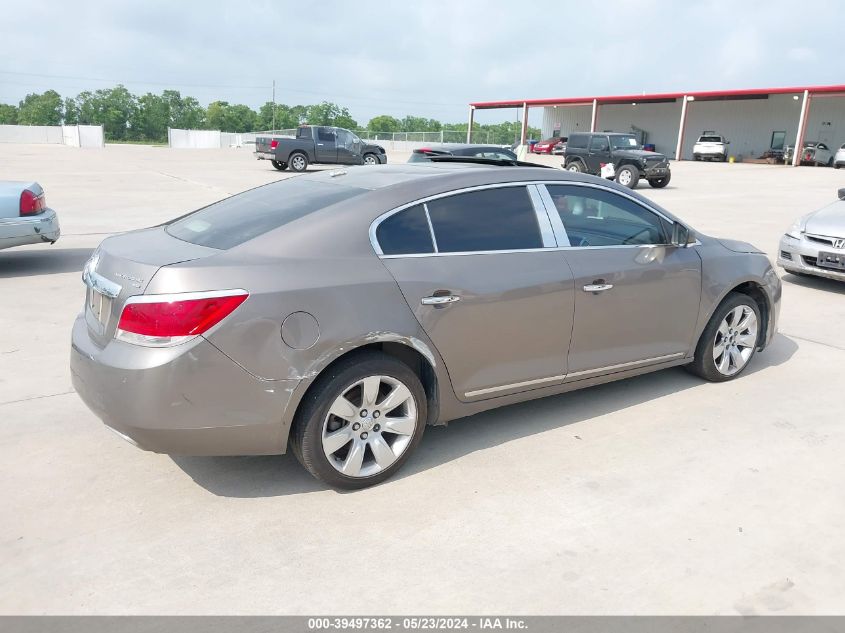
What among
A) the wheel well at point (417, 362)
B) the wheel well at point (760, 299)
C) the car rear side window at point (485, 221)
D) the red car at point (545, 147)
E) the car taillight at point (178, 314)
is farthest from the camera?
the red car at point (545, 147)

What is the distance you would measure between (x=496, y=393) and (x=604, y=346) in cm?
84

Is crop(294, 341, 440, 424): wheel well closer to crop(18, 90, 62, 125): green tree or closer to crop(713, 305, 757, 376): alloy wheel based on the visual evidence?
Answer: crop(713, 305, 757, 376): alloy wheel

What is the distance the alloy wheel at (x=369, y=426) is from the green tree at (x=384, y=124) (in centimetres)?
11682

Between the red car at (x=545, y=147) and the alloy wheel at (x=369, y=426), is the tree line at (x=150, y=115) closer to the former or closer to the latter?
the red car at (x=545, y=147)

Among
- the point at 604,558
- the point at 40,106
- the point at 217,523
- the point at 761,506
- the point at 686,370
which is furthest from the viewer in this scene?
the point at 40,106

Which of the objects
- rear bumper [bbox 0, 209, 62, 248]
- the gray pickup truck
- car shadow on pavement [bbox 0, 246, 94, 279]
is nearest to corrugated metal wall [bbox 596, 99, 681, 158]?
the gray pickup truck

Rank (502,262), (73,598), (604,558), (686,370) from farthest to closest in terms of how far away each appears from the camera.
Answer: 1. (686,370)
2. (502,262)
3. (604,558)
4. (73,598)

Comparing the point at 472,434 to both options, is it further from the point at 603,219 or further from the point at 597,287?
the point at 603,219

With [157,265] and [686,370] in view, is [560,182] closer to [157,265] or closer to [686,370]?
[686,370]

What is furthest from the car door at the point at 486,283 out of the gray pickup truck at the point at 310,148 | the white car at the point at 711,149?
the white car at the point at 711,149

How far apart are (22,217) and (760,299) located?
7.47 metres

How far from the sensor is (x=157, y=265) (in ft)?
10.3

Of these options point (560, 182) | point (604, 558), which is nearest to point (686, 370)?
point (560, 182)

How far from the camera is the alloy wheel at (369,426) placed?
3.38m
